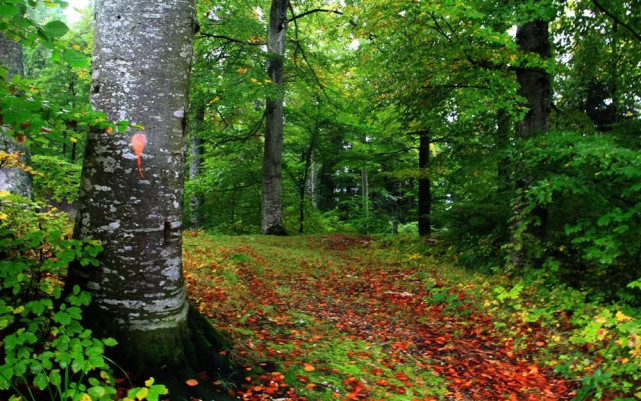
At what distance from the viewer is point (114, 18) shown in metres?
2.95

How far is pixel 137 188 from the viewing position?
9.50 ft

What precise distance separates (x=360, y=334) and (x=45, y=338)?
11.5 ft

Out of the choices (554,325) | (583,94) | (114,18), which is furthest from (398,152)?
(114,18)

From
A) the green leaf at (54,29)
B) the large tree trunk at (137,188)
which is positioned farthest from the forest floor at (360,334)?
the green leaf at (54,29)

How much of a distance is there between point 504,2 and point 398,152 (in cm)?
769

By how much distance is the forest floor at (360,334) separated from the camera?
3701 millimetres

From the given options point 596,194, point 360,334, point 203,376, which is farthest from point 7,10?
point 596,194

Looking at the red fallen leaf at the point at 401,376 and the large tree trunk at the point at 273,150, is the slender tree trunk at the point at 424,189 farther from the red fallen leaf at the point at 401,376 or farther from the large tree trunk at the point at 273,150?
the red fallen leaf at the point at 401,376

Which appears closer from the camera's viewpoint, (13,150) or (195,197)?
(13,150)

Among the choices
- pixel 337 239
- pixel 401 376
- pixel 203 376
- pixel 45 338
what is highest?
pixel 45 338

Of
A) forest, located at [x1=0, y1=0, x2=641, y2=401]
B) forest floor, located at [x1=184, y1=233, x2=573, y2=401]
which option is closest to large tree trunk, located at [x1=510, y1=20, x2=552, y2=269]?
forest, located at [x1=0, y1=0, x2=641, y2=401]

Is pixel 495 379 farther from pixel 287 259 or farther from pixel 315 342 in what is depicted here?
pixel 287 259

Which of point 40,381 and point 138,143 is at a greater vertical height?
point 138,143

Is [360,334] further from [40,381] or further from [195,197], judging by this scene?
[195,197]
